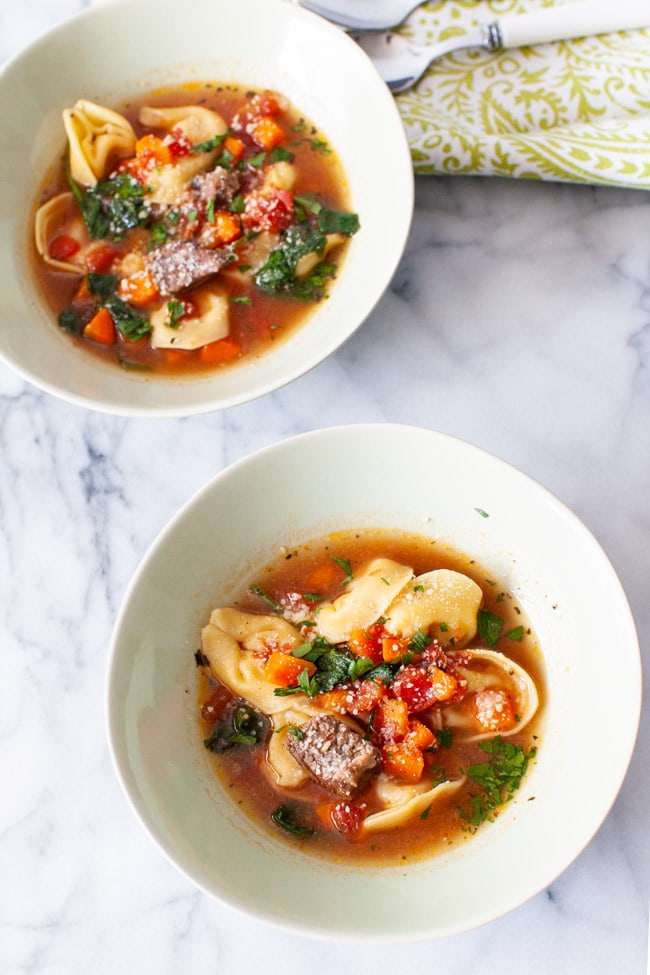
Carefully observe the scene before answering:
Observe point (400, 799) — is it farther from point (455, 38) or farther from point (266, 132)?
point (455, 38)

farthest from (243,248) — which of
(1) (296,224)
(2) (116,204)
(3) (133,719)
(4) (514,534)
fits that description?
(3) (133,719)

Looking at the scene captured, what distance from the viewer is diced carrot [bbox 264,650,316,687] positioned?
4.01 meters

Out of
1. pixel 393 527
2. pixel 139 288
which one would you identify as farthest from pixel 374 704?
pixel 139 288

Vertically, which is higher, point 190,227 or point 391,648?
point 190,227

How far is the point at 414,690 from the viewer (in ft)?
12.9

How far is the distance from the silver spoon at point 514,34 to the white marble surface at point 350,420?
57cm

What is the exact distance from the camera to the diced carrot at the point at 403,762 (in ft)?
12.8

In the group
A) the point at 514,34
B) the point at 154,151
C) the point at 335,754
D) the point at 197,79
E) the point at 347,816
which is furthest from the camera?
the point at 197,79

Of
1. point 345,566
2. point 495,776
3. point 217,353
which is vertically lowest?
point 495,776

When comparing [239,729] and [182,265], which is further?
[182,265]

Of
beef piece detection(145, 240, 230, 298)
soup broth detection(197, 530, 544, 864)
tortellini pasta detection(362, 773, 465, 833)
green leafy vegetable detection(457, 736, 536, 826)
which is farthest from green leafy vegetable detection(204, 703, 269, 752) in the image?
beef piece detection(145, 240, 230, 298)

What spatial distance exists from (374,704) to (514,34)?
3174mm

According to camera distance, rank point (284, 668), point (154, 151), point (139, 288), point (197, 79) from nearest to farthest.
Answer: point (284, 668) → point (139, 288) → point (154, 151) → point (197, 79)

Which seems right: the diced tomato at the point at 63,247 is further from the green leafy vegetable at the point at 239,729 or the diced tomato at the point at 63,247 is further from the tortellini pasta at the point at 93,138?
the green leafy vegetable at the point at 239,729
